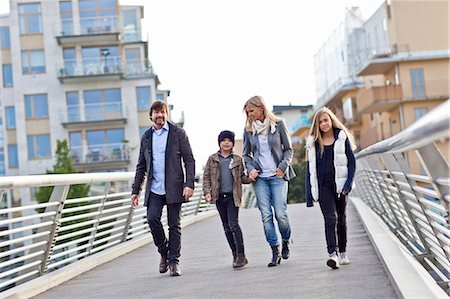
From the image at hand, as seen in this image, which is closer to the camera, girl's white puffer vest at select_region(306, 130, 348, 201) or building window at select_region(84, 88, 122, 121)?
girl's white puffer vest at select_region(306, 130, 348, 201)

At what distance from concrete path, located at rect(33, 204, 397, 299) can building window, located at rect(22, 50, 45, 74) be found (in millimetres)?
48986

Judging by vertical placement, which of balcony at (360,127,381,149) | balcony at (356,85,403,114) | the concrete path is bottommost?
the concrete path

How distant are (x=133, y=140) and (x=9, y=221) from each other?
5363cm

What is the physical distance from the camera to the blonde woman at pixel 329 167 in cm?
930

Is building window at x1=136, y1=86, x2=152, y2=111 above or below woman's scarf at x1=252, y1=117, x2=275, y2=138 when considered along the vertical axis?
above

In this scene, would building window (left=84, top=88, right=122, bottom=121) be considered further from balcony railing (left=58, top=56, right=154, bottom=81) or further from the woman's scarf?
the woman's scarf

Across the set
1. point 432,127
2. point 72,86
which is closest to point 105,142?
point 72,86

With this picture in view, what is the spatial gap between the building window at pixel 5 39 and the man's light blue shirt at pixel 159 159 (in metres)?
54.2

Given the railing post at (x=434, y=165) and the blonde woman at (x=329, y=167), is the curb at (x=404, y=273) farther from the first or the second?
the railing post at (x=434, y=165)

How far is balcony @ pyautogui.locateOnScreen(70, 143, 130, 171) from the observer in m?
59.7

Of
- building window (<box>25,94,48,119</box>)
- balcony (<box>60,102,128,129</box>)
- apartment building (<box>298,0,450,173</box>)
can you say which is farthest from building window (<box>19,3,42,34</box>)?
apartment building (<box>298,0,450,173</box>)

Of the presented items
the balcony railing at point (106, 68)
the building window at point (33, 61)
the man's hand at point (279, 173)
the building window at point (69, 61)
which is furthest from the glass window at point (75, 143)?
the man's hand at point (279, 173)

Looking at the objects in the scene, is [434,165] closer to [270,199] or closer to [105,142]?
[270,199]

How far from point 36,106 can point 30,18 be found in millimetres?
5949
